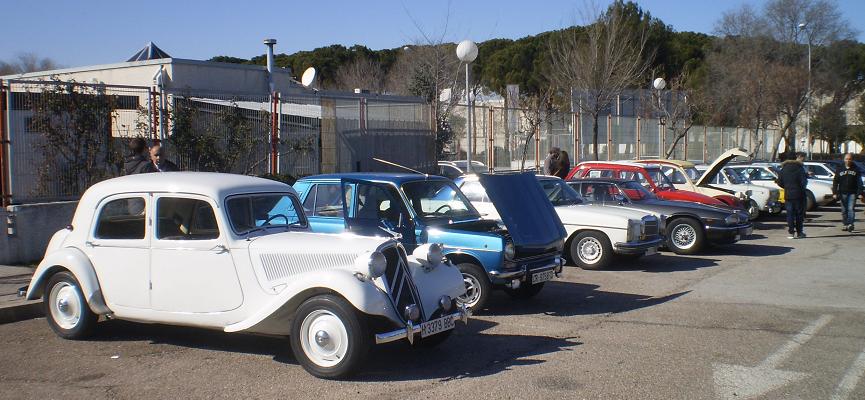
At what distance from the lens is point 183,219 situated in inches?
279

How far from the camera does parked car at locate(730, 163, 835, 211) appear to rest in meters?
22.2

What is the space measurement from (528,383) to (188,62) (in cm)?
1841

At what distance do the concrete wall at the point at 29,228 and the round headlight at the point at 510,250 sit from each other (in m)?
7.25

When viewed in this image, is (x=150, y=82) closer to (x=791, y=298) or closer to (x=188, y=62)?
(x=188, y=62)

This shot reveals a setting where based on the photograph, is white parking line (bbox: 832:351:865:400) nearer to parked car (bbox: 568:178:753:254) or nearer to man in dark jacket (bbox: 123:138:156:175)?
parked car (bbox: 568:178:753:254)

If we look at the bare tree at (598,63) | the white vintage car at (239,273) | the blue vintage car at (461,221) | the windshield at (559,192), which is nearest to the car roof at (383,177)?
the blue vintage car at (461,221)

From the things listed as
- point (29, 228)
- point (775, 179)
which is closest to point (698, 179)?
point (775, 179)

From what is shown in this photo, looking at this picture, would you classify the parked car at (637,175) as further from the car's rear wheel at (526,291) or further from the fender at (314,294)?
the fender at (314,294)

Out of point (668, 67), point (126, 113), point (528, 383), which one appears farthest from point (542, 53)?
point (528, 383)

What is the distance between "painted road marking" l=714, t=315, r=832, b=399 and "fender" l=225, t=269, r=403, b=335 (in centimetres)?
266

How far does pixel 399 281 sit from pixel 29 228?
298 inches

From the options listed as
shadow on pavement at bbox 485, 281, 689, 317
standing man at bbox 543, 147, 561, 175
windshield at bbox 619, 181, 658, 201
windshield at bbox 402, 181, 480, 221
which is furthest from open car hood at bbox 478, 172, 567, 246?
standing man at bbox 543, 147, 561, 175

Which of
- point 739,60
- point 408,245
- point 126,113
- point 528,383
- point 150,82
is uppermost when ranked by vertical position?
point 739,60

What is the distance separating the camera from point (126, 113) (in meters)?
13.2
